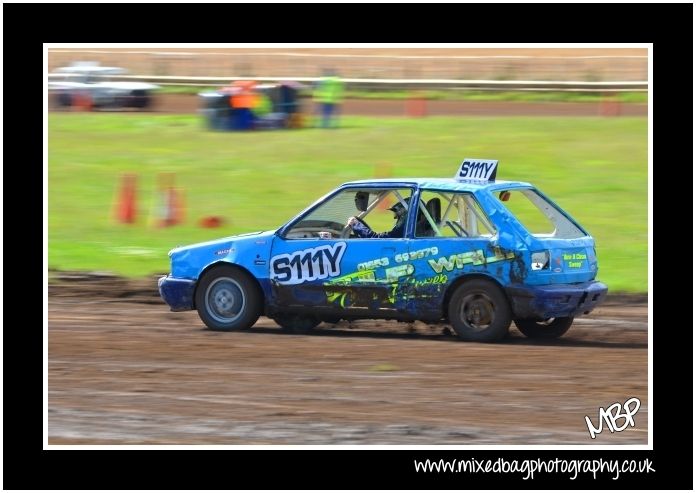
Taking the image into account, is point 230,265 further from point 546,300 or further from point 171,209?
point 171,209

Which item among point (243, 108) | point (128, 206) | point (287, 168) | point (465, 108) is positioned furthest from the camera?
point (465, 108)

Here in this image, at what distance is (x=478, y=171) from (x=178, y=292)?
328cm

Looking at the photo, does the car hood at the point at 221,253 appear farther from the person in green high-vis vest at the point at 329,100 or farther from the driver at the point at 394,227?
the person in green high-vis vest at the point at 329,100

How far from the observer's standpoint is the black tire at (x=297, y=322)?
12008mm

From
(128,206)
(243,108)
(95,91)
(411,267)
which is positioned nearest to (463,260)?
(411,267)

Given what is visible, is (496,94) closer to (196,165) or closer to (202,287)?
(196,165)

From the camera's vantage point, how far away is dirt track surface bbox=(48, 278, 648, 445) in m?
8.34

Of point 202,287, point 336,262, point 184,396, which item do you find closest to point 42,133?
point 202,287

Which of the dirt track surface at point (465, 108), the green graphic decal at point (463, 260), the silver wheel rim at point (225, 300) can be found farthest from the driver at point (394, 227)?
the dirt track surface at point (465, 108)

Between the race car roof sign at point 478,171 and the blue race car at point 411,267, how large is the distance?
1 cm

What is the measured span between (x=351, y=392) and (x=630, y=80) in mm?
25432

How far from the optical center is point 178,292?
1197 cm

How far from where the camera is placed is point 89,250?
658 inches

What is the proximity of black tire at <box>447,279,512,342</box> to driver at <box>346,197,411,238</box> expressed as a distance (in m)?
0.84
